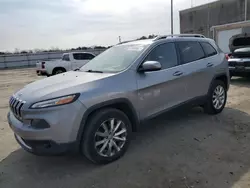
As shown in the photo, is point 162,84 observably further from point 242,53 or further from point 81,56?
point 81,56

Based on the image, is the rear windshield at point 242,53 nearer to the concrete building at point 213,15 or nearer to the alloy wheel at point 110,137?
the alloy wheel at point 110,137

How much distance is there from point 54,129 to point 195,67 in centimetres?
300

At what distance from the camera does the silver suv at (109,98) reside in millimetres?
3094

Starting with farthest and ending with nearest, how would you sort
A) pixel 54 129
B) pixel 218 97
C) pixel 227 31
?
pixel 227 31 → pixel 218 97 → pixel 54 129

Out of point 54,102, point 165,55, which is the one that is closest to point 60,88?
point 54,102

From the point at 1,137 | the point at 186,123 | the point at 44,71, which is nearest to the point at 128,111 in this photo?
the point at 186,123

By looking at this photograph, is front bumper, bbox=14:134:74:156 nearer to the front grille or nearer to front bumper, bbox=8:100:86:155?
front bumper, bbox=8:100:86:155

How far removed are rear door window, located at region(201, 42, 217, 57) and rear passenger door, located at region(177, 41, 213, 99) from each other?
11 centimetres

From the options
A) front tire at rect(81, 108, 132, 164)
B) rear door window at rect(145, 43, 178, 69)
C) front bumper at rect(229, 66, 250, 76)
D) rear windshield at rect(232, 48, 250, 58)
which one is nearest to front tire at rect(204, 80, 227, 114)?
rear door window at rect(145, 43, 178, 69)

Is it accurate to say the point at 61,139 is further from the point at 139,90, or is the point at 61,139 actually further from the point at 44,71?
the point at 44,71

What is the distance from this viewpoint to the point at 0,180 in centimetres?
330

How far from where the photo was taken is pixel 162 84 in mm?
4117

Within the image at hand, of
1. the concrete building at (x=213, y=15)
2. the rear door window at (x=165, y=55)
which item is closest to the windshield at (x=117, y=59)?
the rear door window at (x=165, y=55)

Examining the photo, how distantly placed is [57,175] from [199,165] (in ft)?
6.24
